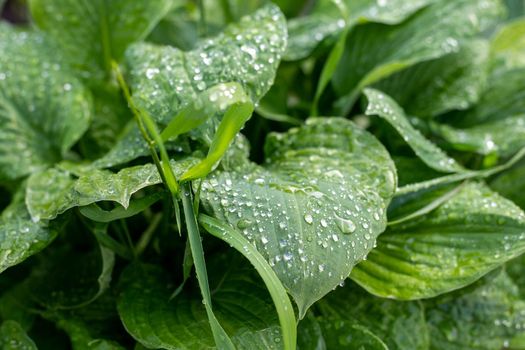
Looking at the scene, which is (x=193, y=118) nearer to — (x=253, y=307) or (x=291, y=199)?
(x=291, y=199)

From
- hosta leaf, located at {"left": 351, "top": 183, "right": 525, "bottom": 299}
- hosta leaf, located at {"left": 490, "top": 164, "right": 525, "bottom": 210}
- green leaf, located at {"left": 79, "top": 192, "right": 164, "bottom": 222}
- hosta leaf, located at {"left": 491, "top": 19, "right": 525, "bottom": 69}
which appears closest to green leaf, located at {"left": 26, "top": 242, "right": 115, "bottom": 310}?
green leaf, located at {"left": 79, "top": 192, "right": 164, "bottom": 222}

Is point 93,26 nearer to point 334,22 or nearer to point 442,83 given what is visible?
point 334,22

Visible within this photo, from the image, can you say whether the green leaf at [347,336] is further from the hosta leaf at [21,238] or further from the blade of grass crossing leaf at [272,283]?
the hosta leaf at [21,238]

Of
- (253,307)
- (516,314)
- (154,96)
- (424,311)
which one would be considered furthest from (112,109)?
(516,314)

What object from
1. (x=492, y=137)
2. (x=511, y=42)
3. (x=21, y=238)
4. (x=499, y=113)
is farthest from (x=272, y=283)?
(x=511, y=42)

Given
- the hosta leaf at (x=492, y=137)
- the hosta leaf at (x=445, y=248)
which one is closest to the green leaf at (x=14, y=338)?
the hosta leaf at (x=445, y=248)

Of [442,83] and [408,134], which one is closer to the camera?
[408,134]

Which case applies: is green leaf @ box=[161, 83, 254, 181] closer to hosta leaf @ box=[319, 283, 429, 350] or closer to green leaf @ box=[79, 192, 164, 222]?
green leaf @ box=[79, 192, 164, 222]
